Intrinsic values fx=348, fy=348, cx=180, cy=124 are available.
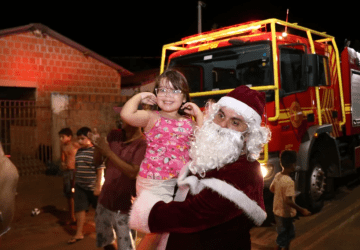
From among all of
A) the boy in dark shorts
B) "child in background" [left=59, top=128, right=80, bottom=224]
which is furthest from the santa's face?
"child in background" [left=59, top=128, right=80, bottom=224]

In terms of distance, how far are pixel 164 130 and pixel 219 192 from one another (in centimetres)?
103

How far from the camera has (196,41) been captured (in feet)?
20.4

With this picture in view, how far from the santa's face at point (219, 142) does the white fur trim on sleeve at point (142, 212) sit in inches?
10.0

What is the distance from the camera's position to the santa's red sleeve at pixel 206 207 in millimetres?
1548

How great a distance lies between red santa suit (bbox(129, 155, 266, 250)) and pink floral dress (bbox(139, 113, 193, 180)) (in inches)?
26.9

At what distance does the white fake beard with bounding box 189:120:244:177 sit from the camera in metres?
1.68

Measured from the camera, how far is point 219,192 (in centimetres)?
155

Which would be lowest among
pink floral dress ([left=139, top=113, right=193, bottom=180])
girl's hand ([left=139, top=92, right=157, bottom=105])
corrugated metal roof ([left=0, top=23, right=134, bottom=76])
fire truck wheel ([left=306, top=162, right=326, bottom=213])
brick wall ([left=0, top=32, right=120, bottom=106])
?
fire truck wheel ([left=306, top=162, right=326, bottom=213])

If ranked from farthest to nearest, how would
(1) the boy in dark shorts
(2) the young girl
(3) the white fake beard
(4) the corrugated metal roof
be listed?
1. (4) the corrugated metal roof
2. (1) the boy in dark shorts
3. (2) the young girl
4. (3) the white fake beard

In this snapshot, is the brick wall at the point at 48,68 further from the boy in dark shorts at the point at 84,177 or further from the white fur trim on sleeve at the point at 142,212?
the white fur trim on sleeve at the point at 142,212

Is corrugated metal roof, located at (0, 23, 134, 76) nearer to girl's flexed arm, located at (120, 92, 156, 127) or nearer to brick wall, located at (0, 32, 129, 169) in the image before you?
brick wall, located at (0, 32, 129, 169)

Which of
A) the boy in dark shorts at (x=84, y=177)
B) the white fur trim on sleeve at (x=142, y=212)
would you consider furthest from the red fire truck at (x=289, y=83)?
the white fur trim on sleeve at (x=142, y=212)

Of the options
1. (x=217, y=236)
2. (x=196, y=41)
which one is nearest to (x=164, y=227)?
(x=217, y=236)

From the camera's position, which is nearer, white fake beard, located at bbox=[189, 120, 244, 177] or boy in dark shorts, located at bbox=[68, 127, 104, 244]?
white fake beard, located at bbox=[189, 120, 244, 177]
